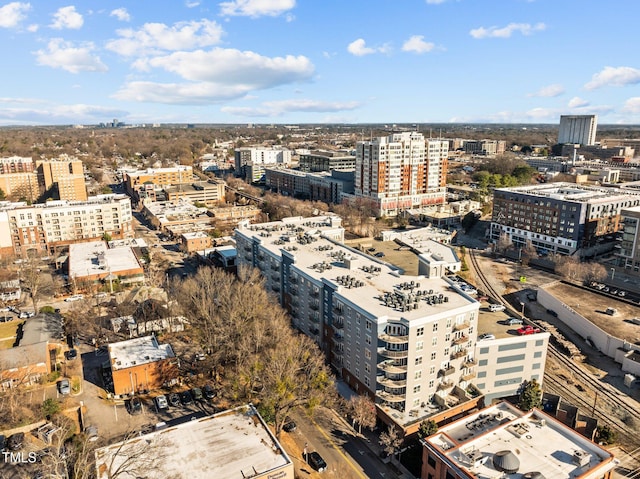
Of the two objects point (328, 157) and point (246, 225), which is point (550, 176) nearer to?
point (328, 157)

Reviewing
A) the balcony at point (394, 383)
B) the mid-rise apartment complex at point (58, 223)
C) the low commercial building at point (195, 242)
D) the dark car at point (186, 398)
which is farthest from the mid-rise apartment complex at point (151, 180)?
the balcony at point (394, 383)

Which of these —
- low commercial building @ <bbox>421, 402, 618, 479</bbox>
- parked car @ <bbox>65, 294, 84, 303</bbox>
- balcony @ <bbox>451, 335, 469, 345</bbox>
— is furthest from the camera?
parked car @ <bbox>65, 294, 84, 303</bbox>

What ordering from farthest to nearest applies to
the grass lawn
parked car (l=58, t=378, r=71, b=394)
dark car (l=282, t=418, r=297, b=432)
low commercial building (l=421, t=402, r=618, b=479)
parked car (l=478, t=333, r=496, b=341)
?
the grass lawn, parked car (l=478, t=333, r=496, b=341), parked car (l=58, t=378, r=71, b=394), dark car (l=282, t=418, r=297, b=432), low commercial building (l=421, t=402, r=618, b=479)

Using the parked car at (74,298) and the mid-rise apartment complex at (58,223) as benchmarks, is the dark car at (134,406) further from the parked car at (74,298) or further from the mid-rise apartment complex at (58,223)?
the mid-rise apartment complex at (58,223)

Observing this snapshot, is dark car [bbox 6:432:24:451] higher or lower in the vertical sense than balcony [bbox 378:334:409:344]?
lower

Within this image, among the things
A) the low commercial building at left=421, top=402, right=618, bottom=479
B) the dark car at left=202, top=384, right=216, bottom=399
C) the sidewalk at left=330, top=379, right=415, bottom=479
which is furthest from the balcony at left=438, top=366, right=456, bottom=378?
the dark car at left=202, top=384, right=216, bottom=399

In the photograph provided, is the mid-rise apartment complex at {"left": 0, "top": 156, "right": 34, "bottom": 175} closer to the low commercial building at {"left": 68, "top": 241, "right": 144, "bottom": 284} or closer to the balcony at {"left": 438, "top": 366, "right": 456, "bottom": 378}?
the low commercial building at {"left": 68, "top": 241, "right": 144, "bottom": 284}

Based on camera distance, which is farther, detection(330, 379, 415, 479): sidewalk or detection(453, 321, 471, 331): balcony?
detection(453, 321, 471, 331): balcony

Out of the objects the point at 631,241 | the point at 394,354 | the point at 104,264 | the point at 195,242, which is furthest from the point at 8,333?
the point at 631,241
